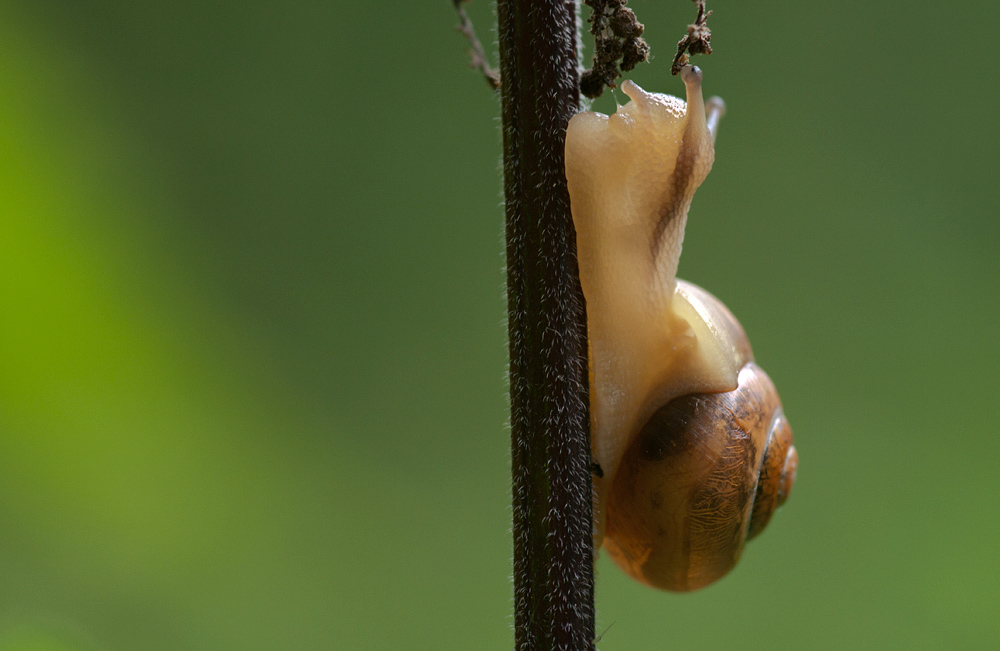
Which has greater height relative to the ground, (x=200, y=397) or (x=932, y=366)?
(x=932, y=366)

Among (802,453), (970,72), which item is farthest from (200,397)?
(970,72)

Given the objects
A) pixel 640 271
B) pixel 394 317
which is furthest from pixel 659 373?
pixel 394 317

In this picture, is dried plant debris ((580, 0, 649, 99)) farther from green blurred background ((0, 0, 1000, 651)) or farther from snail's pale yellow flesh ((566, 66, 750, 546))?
green blurred background ((0, 0, 1000, 651))

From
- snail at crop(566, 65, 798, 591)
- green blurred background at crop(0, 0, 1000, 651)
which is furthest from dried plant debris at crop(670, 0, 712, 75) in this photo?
green blurred background at crop(0, 0, 1000, 651)

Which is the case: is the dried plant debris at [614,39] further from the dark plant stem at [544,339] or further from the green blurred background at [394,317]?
the green blurred background at [394,317]

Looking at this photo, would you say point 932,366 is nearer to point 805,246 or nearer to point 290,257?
point 805,246
